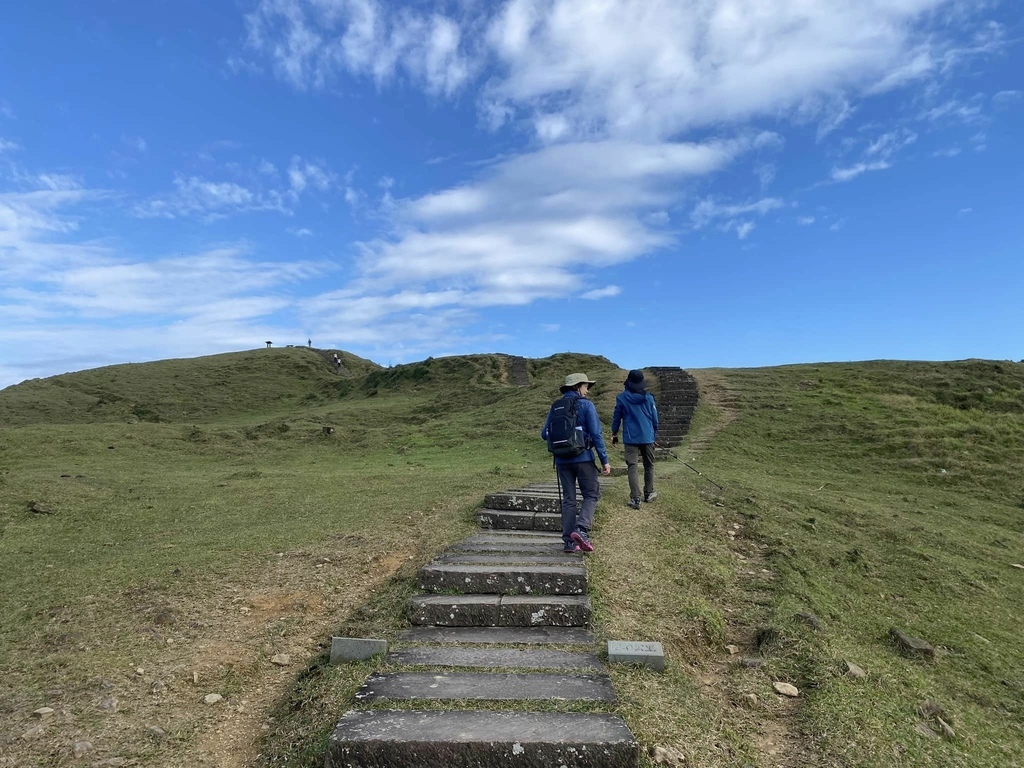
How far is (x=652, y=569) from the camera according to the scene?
7.16 meters

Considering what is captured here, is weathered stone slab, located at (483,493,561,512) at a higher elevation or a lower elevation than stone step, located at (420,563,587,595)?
higher

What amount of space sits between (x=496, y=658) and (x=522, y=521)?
Result: 12.9 feet

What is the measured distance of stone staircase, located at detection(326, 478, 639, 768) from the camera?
3.47m

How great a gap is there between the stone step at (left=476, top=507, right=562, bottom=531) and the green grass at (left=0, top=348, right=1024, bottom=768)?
1.44 feet

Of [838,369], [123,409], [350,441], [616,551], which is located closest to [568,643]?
[616,551]

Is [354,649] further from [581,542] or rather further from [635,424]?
[635,424]

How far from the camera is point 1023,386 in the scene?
68.7 feet

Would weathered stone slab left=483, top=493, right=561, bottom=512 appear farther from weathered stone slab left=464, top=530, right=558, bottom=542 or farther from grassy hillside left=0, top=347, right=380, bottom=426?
grassy hillside left=0, top=347, right=380, bottom=426

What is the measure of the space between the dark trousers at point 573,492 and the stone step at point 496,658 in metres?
2.48

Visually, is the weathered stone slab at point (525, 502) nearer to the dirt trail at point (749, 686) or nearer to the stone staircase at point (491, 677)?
the stone staircase at point (491, 677)

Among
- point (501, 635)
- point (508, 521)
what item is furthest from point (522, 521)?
point (501, 635)

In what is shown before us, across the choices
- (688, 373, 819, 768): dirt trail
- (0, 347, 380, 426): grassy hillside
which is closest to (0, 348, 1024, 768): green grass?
(688, 373, 819, 768): dirt trail

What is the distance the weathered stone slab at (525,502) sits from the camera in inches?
349

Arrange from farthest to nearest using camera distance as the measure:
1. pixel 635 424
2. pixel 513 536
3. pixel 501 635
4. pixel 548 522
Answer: pixel 635 424 < pixel 548 522 < pixel 513 536 < pixel 501 635
